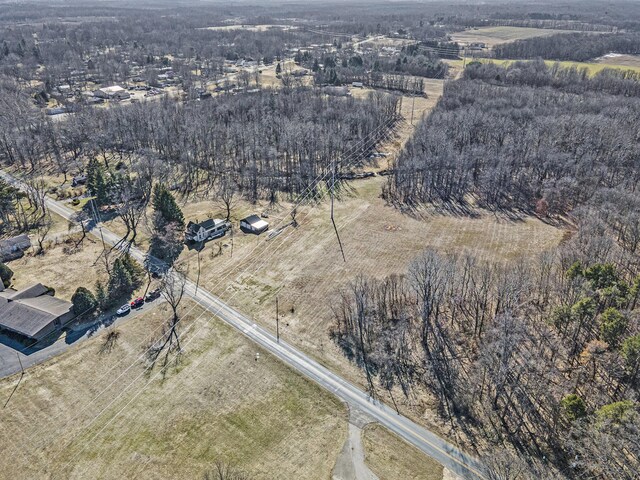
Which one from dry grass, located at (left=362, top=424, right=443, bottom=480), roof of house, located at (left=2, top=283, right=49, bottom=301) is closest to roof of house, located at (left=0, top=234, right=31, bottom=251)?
roof of house, located at (left=2, top=283, right=49, bottom=301)

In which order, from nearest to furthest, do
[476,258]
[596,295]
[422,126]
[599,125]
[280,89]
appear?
[596,295] → [476,258] → [599,125] → [422,126] → [280,89]

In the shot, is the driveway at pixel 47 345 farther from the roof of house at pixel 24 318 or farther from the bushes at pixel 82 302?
the bushes at pixel 82 302

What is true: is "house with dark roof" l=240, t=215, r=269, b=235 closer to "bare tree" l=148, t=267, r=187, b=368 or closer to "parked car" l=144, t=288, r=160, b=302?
"bare tree" l=148, t=267, r=187, b=368

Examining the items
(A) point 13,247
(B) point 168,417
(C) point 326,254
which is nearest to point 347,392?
(B) point 168,417

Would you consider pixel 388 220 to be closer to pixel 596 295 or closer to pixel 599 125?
pixel 596 295

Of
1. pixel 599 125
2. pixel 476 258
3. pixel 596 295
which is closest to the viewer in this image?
pixel 596 295

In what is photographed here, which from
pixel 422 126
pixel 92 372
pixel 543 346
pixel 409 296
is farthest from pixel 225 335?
pixel 422 126
